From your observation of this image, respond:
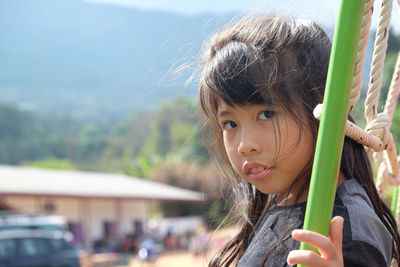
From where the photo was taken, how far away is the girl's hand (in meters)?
0.71

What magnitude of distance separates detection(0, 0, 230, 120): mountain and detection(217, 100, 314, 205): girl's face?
115 meters

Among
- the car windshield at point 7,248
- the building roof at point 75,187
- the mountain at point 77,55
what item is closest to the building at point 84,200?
the building roof at point 75,187

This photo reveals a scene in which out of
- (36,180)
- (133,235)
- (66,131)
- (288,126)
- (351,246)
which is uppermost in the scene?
(66,131)

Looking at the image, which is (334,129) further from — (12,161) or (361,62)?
(12,161)

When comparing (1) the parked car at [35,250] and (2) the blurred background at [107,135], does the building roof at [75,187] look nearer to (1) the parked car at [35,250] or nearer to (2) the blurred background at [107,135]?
(2) the blurred background at [107,135]

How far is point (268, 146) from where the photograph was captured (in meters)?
0.99

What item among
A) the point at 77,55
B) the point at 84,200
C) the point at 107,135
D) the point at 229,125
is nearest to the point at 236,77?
the point at 229,125

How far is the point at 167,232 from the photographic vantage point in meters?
22.4

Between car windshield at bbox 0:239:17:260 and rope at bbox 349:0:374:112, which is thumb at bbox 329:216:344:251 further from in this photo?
car windshield at bbox 0:239:17:260

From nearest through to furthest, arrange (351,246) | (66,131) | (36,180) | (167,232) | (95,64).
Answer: (351,246)
(36,180)
(167,232)
(66,131)
(95,64)

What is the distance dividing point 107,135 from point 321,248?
328 feet

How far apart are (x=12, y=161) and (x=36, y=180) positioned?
2329 inches

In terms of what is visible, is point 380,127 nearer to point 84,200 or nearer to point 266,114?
point 266,114

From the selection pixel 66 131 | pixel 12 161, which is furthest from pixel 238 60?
pixel 66 131
